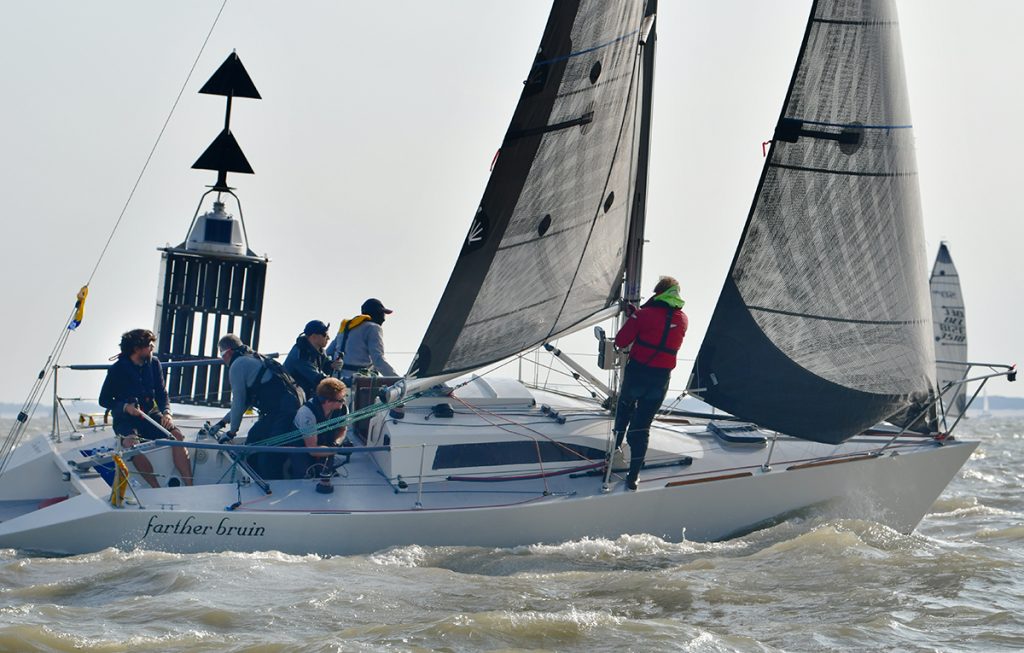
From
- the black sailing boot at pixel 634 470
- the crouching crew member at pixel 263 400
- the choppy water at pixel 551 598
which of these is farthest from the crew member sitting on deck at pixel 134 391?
the black sailing boot at pixel 634 470

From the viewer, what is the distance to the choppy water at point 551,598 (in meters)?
8.16

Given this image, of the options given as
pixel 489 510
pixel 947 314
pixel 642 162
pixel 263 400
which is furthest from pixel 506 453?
pixel 947 314

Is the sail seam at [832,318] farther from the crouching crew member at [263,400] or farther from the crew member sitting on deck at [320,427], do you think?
the crouching crew member at [263,400]

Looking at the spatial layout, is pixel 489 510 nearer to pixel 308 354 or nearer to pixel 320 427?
pixel 320 427

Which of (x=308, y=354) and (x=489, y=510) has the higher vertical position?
(x=308, y=354)

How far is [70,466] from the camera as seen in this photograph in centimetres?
1143

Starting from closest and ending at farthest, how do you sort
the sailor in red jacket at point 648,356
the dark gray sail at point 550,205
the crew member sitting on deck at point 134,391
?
the sailor in red jacket at point 648,356 < the dark gray sail at point 550,205 < the crew member sitting on deck at point 134,391

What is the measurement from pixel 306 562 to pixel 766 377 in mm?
4339

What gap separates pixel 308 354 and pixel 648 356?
3.10m

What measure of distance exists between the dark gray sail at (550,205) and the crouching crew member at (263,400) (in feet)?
3.80

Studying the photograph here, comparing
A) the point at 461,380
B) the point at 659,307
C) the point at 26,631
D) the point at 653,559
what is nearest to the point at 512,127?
the point at 659,307

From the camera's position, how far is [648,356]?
10.9 m

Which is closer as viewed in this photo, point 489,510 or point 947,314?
point 489,510

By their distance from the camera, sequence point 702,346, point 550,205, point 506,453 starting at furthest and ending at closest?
point 702,346 → point 550,205 → point 506,453
